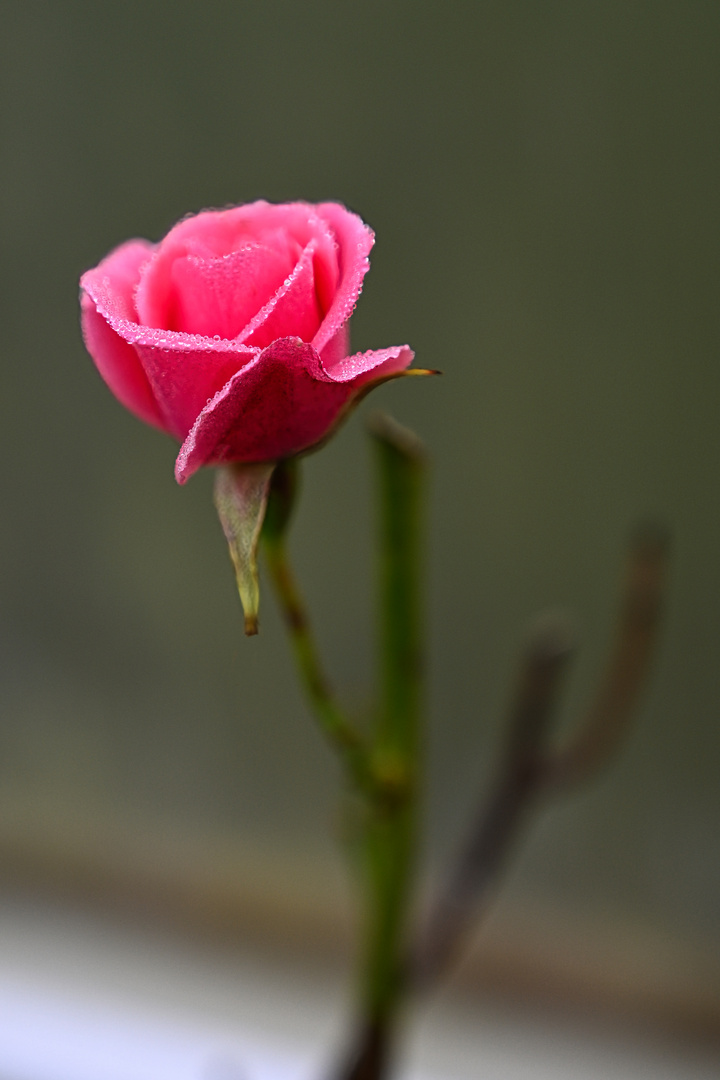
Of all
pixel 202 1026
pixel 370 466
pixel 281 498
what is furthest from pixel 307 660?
pixel 202 1026

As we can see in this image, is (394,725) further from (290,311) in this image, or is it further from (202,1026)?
(202,1026)

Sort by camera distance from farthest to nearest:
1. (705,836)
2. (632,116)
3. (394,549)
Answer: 1. (705,836)
2. (632,116)
3. (394,549)

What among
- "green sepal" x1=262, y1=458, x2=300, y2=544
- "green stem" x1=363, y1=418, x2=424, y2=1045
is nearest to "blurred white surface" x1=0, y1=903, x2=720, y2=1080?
"green stem" x1=363, y1=418, x2=424, y2=1045

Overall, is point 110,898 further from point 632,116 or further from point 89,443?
point 632,116

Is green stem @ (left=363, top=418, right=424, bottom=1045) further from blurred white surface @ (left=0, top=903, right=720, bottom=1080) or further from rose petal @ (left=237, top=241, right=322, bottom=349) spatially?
blurred white surface @ (left=0, top=903, right=720, bottom=1080)

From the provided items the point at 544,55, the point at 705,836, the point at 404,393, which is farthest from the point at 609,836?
the point at 544,55
